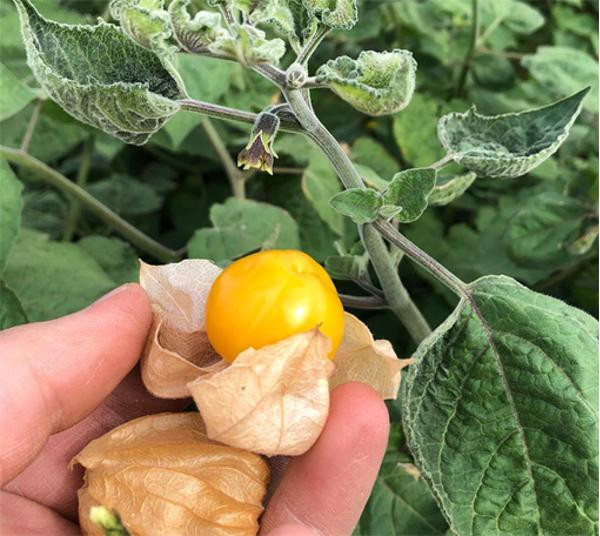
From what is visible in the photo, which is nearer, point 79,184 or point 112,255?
point 112,255

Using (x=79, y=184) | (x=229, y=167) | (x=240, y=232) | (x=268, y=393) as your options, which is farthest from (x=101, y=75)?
(x=79, y=184)

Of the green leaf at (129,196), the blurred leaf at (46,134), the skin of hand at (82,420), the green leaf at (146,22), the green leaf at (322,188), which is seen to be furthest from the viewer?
the green leaf at (129,196)

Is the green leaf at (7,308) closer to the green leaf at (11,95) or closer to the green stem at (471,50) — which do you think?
the green leaf at (11,95)

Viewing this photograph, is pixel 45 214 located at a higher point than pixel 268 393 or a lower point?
lower

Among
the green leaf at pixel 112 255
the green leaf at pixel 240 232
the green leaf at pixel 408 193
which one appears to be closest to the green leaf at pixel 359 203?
the green leaf at pixel 408 193

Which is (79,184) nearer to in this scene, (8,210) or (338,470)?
(8,210)

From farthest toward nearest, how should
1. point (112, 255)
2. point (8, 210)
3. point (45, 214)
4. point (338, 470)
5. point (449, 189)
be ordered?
point (45, 214), point (112, 255), point (8, 210), point (449, 189), point (338, 470)

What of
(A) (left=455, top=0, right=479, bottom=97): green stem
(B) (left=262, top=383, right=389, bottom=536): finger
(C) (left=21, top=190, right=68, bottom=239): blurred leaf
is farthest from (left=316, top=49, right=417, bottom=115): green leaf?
(C) (left=21, top=190, right=68, bottom=239): blurred leaf

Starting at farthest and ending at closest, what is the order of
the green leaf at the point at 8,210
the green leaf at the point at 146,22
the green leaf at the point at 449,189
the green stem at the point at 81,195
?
the green stem at the point at 81,195 → the green leaf at the point at 8,210 → the green leaf at the point at 449,189 → the green leaf at the point at 146,22
